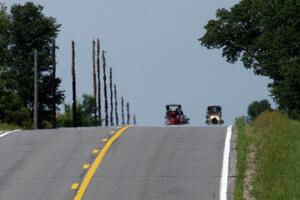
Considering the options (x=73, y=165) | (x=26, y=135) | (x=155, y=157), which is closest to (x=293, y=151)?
(x=155, y=157)

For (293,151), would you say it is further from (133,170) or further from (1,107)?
(1,107)

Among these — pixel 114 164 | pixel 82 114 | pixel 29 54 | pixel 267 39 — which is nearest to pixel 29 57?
pixel 29 54

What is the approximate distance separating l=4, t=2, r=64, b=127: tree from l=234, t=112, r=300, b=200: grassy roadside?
68.7m

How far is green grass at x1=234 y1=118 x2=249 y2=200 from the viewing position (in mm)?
22275

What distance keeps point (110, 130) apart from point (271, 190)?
1322cm

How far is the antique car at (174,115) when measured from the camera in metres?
65.2

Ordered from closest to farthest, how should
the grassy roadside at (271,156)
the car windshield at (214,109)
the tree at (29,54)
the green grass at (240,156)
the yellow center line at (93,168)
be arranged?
the grassy roadside at (271,156) → the green grass at (240,156) → the yellow center line at (93,168) → the car windshield at (214,109) → the tree at (29,54)

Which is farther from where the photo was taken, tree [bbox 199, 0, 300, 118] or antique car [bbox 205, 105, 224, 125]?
tree [bbox 199, 0, 300, 118]

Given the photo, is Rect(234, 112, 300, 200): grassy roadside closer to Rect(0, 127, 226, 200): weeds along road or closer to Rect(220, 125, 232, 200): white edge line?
Rect(220, 125, 232, 200): white edge line

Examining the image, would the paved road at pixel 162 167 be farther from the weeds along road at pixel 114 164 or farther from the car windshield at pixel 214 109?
Result: the car windshield at pixel 214 109

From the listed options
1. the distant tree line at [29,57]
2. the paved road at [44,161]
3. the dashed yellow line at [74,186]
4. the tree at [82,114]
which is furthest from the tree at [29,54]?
the dashed yellow line at [74,186]

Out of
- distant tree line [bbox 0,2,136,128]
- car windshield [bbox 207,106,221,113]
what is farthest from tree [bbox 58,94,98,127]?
car windshield [bbox 207,106,221,113]

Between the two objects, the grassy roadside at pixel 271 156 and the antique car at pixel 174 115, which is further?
the antique car at pixel 174 115

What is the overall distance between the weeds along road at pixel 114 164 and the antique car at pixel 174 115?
30471 millimetres
